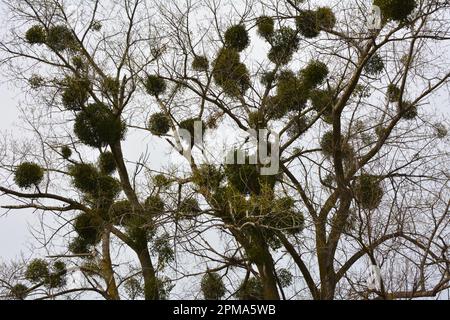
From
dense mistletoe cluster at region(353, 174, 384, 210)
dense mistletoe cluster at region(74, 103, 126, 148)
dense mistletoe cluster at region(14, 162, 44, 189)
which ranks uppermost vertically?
dense mistletoe cluster at region(74, 103, 126, 148)

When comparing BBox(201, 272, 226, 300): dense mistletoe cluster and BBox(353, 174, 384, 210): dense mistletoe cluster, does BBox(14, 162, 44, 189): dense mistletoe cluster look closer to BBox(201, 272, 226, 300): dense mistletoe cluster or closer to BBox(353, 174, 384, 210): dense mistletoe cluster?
BBox(201, 272, 226, 300): dense mistletoe cluster

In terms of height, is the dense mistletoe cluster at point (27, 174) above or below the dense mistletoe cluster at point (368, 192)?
above

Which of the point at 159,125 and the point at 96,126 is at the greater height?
the point at 159,125

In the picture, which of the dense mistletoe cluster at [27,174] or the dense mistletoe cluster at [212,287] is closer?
the dense mistletoe cluster at [212,287]

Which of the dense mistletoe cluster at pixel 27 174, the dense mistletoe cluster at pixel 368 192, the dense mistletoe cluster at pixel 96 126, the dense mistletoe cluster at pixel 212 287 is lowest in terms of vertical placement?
the dense mistletoe cluster at pixel 212 287

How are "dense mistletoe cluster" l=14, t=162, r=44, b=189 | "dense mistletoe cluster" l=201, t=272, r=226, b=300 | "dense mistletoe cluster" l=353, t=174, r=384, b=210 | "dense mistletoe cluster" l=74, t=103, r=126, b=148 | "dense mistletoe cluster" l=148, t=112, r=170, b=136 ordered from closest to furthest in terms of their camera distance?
"dense mistletoe cluster" l=353, t=174, r=384, b=210 < "dense mistletoe cluster" l=201, t=272, r=226, b=300 < "dense mistletoe cluster" l=14, t=162, r=44, b=189 < "dense mistletoe cluster" l=74, t=103, r=126, b=148 < "dense mistletoe cluster" l=148, t=112, r=170, b=136

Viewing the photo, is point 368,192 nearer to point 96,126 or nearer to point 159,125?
point 159,125

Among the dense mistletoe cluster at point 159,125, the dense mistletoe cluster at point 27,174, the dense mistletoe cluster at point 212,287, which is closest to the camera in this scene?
the dense mistletoe cluster at point 212,287

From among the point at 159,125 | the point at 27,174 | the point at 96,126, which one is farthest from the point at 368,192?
the point at 27,174

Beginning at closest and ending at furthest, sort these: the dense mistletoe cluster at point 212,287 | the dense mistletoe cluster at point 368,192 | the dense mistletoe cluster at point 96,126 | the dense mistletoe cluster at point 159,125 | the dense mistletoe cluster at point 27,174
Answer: the dense mistletoe cluster at point 368,192 → the dense mistletoe cluster at point 212,287 → the dense mistletoe cluster at point 27,174 → the dense mistletoe cluster at point 96,126 → the dense mistletoe cluster at point 159,125

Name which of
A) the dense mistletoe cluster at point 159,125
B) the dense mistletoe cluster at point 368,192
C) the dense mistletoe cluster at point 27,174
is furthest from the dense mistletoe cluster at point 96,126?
the dense mistletoe cluster at point 368,192

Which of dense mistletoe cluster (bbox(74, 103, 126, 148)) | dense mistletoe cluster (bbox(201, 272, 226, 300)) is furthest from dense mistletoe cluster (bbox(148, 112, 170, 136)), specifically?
dense mistletoe cluster (bbox(201, 272, 226, 300))

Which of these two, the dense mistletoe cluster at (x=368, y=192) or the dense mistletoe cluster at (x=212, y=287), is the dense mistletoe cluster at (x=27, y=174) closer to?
the dense mistletoe cluster at (x=212, y=287)
